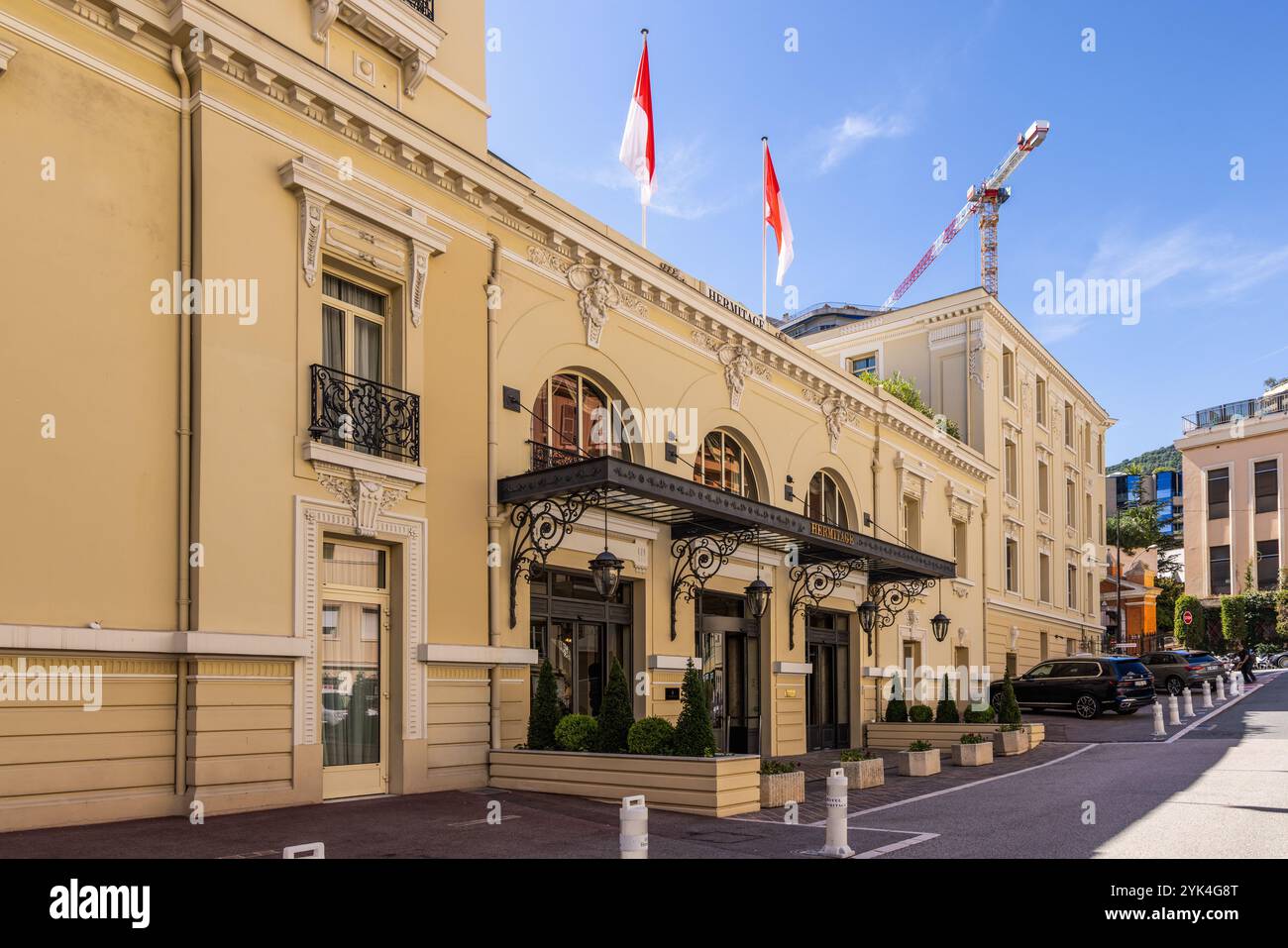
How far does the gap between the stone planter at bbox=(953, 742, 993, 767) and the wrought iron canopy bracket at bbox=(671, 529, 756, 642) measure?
18.5 feet

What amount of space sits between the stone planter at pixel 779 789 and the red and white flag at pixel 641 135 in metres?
11.3

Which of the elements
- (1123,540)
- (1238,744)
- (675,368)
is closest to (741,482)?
(675,368)

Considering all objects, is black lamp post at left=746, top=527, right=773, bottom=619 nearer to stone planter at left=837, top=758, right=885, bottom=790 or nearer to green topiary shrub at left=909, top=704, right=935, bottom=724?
stone planter at left=837, top=758, right=885, bottom=790

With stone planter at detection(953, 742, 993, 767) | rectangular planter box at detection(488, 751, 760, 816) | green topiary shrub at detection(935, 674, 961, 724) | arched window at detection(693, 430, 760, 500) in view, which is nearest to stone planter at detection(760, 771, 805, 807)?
rectangular planter box at detection(488, 751, 760, 816)

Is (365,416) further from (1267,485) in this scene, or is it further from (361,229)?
(1267,485)

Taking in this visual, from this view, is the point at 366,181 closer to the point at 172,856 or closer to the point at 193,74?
the point at 193,74

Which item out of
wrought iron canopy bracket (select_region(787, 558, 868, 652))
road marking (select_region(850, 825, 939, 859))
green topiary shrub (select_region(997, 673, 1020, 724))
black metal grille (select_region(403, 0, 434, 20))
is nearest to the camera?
road marking (select_region(850, 825, 939, 859))

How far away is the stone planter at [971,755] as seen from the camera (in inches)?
790

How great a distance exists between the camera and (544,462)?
682 inches

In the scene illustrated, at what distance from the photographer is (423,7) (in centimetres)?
1535

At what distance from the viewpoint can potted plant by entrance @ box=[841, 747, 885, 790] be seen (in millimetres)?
16453

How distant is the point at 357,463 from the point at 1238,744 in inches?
686

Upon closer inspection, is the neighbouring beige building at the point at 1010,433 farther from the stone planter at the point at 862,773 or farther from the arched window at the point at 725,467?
the stone planter at the point at 862,773

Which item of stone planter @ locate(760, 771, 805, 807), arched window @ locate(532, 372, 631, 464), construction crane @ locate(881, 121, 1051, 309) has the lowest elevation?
stone planter @ locate(760, 771, 805, 807)
